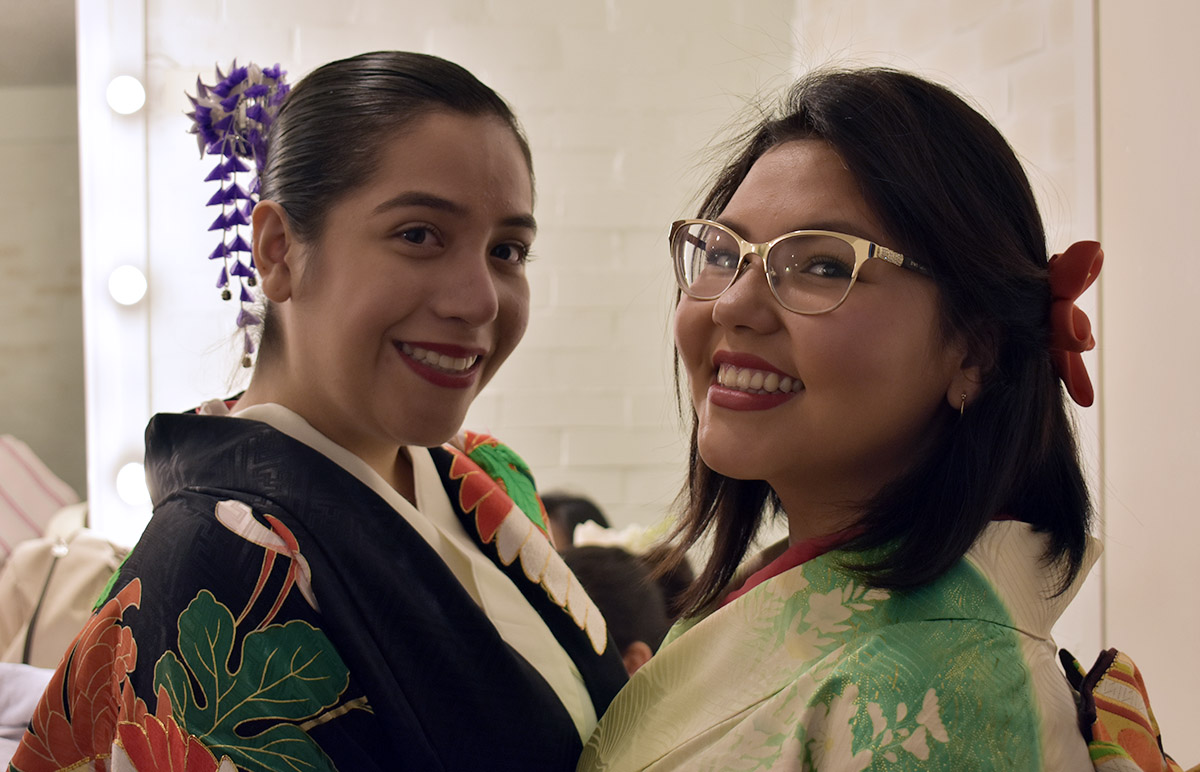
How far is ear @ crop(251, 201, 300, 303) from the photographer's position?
3.35 feet

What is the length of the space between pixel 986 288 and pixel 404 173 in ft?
1.75

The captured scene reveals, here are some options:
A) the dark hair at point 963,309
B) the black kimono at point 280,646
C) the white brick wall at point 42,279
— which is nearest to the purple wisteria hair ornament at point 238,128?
the black kimono at point 280,646

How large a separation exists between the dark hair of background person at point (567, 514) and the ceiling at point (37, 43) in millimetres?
1502

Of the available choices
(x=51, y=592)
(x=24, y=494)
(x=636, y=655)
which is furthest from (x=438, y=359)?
(x=24, y=494)

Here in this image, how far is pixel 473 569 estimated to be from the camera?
1.10 m

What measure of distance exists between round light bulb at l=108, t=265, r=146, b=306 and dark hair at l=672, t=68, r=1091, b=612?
2.00 meters

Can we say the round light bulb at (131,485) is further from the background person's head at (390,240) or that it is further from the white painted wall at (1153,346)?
the white painted wall at (1153,346)

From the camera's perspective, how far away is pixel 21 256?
2.29m

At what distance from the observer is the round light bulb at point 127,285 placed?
7.95 feet

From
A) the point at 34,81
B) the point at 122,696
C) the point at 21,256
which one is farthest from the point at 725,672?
the point at 34,81

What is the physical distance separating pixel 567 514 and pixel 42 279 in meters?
1.32

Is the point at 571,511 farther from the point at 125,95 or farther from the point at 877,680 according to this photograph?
the point at 877,680

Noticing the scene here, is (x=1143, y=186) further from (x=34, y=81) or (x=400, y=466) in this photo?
(x=34, y=81)

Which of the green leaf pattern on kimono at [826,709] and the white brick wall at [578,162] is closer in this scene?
the green leaf pattern on kimono at [826,709]
